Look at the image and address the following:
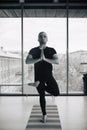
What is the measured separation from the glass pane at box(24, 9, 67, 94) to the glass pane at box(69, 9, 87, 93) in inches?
8.5

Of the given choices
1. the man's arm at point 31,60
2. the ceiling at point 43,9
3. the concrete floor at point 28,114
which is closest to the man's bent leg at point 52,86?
the man's arm at point 31,60

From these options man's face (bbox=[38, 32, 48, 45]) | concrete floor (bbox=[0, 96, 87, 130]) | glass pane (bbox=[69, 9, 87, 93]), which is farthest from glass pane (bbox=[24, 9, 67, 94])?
man's face (bbox=[38, 32, 48, 45])

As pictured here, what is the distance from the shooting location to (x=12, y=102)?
19.5ft

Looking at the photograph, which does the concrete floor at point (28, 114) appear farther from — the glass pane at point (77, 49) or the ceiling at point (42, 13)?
the ceiling at point (42, 13)

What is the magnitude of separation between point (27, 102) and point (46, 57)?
2.37 metres

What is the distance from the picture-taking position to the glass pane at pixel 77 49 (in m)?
6.97

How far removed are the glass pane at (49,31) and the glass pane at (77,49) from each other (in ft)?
0.71

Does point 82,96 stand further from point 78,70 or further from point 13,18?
point 13,18

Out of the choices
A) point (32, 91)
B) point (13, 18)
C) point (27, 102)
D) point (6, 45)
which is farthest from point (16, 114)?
point (13, 18)

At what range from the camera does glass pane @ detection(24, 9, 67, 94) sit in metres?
6.96

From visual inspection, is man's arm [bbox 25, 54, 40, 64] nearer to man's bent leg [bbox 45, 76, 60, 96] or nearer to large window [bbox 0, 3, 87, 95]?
man's bent leg [bbox 45, 76, 60, 96]

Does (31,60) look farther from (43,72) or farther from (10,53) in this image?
(10,53)

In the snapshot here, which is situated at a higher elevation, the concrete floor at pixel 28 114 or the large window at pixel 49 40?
the large window at pixel 49 40

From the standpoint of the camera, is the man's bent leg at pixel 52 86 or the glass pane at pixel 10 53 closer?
the man's bent leg at pixel 52 86
